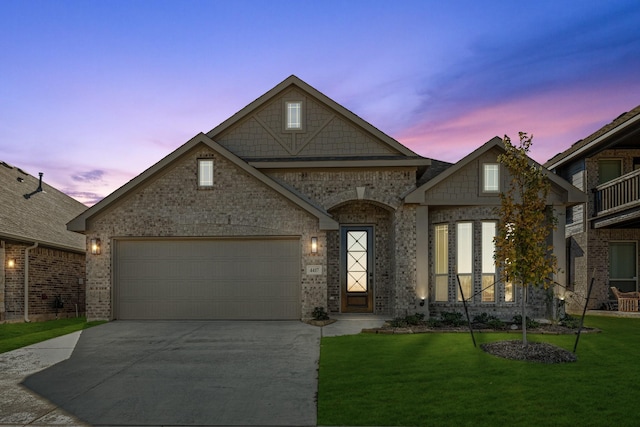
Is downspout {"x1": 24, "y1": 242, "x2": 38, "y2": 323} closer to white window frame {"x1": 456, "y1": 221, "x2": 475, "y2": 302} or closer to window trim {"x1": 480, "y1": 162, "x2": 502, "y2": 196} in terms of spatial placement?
white window frame {"x1": 456, "y1": 221, "x2": 475, "y2": 302}

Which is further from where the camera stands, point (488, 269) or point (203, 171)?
point (203, 171)

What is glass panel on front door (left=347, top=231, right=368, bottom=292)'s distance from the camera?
45.5 ft

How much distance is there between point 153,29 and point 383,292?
13060 mm

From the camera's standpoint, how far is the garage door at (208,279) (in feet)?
40.9

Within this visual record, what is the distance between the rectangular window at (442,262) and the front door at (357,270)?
2.20 m

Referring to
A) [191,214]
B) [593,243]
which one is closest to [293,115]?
[191,214]

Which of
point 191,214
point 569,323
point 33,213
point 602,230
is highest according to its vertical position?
point 33,213

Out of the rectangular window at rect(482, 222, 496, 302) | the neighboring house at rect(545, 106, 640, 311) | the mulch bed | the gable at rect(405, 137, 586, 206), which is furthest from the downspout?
the neighboring house at rect(545, 106, 640, 311)

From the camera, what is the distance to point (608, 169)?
1588 centimetres

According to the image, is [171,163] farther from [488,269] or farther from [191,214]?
[488,269]

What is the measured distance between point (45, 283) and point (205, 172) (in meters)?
7.96

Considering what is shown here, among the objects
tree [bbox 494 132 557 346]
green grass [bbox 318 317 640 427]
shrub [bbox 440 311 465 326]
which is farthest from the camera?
shrub [bbox 440 311 465 326]

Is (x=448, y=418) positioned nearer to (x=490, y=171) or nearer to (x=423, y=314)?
(x=423, y=314)

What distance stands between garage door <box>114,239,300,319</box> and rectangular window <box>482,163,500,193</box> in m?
6.08
